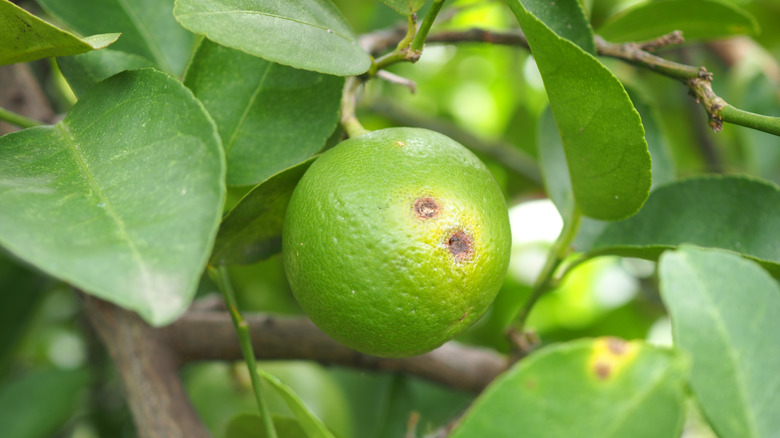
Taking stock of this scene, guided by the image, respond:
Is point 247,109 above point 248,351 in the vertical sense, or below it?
above

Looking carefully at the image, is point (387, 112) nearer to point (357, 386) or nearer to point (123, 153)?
point (357, 386)

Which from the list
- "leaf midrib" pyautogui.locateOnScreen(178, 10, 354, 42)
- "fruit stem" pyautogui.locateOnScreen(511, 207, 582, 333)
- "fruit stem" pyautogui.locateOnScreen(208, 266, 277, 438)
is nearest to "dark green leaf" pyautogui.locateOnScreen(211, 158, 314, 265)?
"fruit stem" pyautogui.locateOnScreen(208, 266, 277, 438)

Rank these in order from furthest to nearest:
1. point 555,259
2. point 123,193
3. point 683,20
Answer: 1. point 683,20
2. point 555,259
3. point 123,193

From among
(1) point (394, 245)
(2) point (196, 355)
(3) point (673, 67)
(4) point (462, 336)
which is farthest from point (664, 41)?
(4) point (462, 336)

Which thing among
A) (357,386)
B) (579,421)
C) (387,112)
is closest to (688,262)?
(579,421)

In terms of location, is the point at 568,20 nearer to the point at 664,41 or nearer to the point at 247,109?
the point at 664,41

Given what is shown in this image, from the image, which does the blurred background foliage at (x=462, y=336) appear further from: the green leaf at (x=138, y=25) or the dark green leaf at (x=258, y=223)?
the green leaf at (x=138, y=25)
